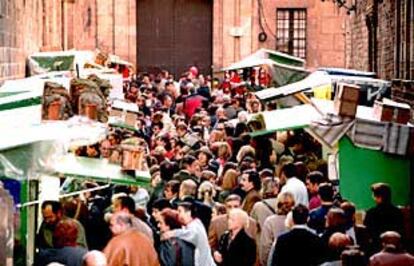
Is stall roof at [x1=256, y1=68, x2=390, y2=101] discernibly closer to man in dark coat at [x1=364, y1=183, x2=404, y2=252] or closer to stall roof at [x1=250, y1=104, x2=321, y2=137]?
stall roof at [x1=250, y1=104, x2=321, y2=137]

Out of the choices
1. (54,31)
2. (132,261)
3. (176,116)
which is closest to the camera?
(132,261)

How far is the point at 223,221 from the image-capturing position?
14.0 meters

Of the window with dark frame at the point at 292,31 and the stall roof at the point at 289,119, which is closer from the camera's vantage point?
the stall roof at the point at 289,119

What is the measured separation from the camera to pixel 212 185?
15.8m

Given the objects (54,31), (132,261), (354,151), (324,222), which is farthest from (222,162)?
(54,31)

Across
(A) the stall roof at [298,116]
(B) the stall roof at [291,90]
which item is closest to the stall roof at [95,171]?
(A) the stall roof at [298,116]

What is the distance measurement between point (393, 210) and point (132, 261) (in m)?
2.99

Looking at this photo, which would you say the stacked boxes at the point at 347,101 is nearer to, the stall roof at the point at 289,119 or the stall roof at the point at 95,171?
the stall roof at the point at 289,119

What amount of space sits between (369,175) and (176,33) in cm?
2796

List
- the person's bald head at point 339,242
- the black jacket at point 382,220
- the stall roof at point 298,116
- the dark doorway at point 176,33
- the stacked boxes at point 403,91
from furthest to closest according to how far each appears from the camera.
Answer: the dark doorway at point 176,33, the stacked boxes at point 403,91, the stall roof at point 298,116, the black jacket at point 382,220, the person's bald head at point 339,242

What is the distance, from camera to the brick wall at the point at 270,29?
136 ft

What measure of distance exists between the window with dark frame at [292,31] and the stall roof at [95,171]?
91.1 feet

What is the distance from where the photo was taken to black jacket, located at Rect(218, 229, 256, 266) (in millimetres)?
13078

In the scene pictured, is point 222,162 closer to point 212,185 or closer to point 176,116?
point 212,185
